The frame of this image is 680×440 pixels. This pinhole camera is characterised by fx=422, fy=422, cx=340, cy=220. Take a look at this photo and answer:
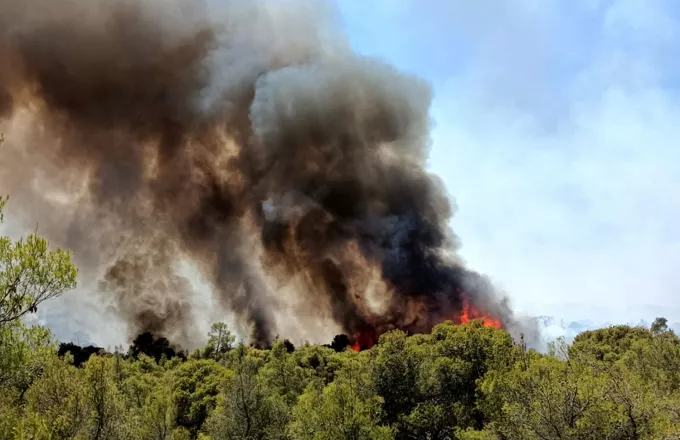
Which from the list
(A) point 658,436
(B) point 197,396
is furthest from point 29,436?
(B) point 197,396

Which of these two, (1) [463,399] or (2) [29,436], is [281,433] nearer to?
(1) [463,399]

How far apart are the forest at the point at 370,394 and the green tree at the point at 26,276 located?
51mm

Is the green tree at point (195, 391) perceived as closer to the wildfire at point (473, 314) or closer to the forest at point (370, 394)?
the forest at point (370, 394)

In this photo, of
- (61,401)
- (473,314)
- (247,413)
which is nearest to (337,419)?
(247,413)

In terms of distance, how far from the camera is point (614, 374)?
3012cm

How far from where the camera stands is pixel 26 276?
2105 cm

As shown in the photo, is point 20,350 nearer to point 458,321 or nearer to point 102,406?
point 102,406

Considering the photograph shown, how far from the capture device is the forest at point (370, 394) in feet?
70.3

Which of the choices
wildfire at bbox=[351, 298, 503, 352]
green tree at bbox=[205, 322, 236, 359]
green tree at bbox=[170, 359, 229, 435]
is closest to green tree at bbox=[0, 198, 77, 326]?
green tree at bbox=[170, 359, 229, 435]

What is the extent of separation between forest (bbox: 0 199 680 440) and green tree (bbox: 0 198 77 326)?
5 cm

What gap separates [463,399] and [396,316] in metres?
100

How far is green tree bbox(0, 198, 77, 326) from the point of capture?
20.5 metres

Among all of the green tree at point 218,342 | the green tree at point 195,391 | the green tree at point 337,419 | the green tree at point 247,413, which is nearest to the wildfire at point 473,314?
the green tree at point 218,342

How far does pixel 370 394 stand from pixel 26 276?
116 ft
